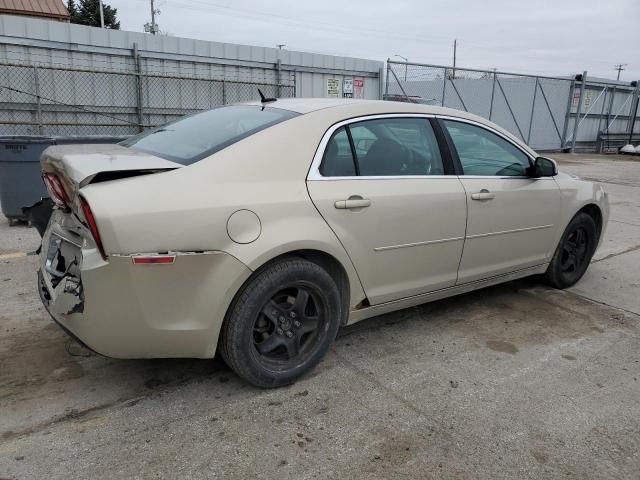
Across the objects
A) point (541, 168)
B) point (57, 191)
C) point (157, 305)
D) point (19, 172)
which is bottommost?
point (157, 305)

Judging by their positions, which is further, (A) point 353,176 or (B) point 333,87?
(B) point 333,87

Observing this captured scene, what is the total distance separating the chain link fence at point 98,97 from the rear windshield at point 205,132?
7.26 meters

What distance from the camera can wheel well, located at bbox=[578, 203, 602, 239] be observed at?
4672 mm

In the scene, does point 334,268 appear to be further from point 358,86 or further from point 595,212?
point 358,86

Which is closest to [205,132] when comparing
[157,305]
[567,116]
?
[157,305]

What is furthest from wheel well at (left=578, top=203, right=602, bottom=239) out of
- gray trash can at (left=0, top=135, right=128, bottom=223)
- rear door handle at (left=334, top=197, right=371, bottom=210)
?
gray trash can at (left=0, top=135, right=128, bottom=223)

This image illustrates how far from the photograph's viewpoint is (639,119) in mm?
23547

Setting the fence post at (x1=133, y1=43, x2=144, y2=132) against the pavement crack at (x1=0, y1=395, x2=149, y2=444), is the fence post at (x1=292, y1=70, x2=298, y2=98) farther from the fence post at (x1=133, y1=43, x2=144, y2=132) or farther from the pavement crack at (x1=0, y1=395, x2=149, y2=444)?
the pavement crack at (x1=0, y1=395, x2=149, y2=444)

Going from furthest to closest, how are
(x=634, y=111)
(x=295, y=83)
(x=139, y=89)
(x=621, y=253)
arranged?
(x=634, y=111) < (x=295, y=83) < (x=139, y=89) < (x=621, y=253)

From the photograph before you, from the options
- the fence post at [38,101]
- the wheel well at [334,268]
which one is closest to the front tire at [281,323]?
the wheel well at [334,268]

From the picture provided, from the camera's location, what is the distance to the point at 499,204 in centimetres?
376

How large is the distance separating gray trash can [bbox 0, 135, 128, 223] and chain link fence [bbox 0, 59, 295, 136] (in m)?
3.79

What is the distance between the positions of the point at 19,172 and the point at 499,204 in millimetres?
5474

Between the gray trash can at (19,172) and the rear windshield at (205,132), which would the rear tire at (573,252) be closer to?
the rear windshield at (205,132)
